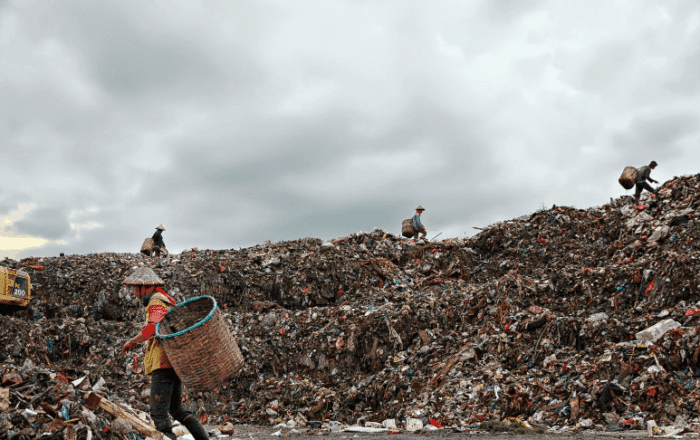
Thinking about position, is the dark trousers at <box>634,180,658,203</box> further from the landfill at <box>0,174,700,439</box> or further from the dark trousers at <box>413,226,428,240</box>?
the dark trousers at <box>413,226,428,240</box>

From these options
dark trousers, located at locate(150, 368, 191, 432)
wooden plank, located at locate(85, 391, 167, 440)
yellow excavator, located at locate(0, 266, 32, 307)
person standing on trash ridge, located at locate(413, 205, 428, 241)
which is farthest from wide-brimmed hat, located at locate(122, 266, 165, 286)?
person standing on trash ridge, located at locate(413, 205, 428, 241)

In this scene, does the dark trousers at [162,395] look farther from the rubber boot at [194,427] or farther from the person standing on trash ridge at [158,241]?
the person standing on trash ridge at [158,241]

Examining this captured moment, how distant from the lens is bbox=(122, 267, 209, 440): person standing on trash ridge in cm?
436

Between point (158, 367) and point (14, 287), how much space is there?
10832 mm

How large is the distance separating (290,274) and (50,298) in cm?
661

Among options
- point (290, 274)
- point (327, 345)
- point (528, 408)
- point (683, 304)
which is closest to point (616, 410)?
point (528, 408)

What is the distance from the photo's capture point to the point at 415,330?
10539mm

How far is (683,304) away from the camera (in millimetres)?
8906

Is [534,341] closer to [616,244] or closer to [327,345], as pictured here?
[327,345]

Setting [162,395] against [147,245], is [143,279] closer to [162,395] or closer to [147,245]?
[162,395]

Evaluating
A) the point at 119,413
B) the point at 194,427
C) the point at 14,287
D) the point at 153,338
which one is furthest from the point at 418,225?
the point at 153,338

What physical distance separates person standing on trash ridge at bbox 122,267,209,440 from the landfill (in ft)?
2.07

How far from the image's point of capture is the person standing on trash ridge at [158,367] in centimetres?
436

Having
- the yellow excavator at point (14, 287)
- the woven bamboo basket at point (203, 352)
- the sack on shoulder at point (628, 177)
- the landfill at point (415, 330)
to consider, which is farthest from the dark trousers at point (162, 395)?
the sack on shoulder at point (628, 177)
